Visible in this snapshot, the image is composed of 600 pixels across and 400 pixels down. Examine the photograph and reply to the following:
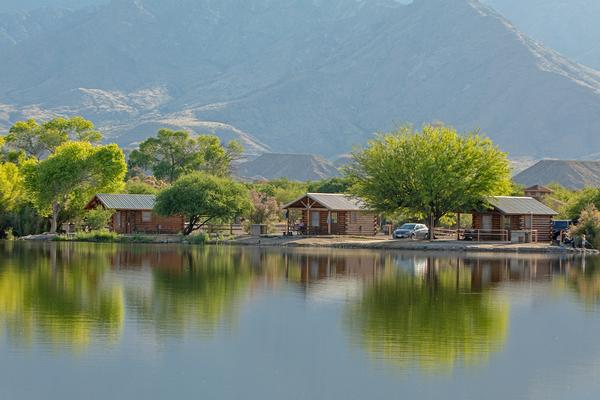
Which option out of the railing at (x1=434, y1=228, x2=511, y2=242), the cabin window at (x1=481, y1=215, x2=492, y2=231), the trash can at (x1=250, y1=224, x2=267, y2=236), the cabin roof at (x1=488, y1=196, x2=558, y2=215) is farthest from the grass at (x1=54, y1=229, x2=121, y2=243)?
the cabin roof at (x1=488, y1=196, x2=558, y2=215)

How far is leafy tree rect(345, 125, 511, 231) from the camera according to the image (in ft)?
259

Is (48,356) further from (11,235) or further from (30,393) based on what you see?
(11,235)

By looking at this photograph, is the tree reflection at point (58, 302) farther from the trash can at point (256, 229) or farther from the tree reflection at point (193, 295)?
the trash can at point (256, 229)

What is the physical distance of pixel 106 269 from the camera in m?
48.1

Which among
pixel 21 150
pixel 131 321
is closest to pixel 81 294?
pixel 131 321

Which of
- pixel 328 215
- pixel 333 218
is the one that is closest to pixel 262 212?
pixel 328 215

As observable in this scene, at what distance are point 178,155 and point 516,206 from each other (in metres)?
59.9

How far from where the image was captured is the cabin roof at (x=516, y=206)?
81.7 m

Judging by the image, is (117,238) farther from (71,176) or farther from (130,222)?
(71,176)

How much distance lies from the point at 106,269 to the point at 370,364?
88.4 feet

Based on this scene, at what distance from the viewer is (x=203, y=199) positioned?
8206 centimetres

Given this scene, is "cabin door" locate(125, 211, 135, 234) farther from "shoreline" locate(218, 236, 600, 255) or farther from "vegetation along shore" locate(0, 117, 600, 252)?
"shoreline" locate(218, 236, 600, 255)

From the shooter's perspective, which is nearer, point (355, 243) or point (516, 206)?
point (355, 243)

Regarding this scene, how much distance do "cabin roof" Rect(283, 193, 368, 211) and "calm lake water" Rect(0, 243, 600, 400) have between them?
37933 mm
